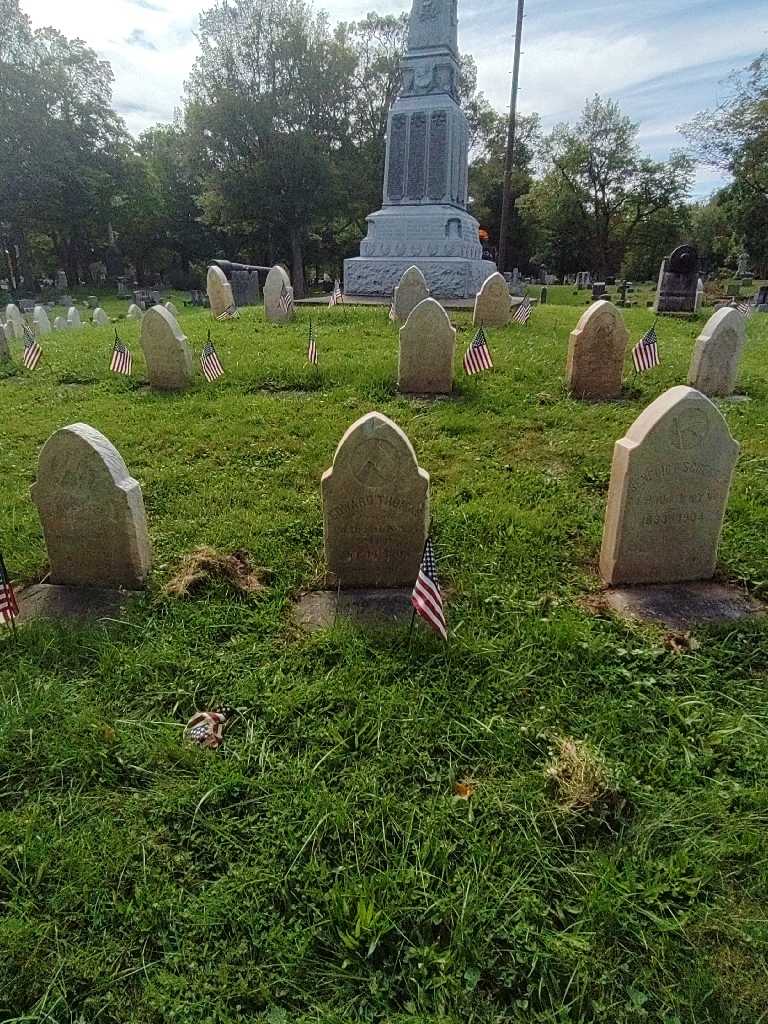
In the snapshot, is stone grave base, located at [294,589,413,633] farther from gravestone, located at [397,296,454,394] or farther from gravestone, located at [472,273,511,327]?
gravestone, located at [472,273,511,327]

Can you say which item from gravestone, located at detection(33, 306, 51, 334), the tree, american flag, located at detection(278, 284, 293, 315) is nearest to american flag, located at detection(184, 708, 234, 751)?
american flag, located at detection(278, 284, 293, 315)

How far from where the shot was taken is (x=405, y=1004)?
1.73m

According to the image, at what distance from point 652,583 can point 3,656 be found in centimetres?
376

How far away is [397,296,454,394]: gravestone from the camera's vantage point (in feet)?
22.9

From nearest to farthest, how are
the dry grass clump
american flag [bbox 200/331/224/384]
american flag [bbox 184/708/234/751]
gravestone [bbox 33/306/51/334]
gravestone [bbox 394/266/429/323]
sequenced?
american flag [bbox 184/708/234/751] < the dry grass clump < american flag [bbox 200/331/224/384] < gravestone [bbox 394/266/429/323] < gravestone [bbox 33/306/51/334]

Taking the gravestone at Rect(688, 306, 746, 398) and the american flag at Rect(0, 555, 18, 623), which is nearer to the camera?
the american flag at Rect(0, 555, 18, 623)

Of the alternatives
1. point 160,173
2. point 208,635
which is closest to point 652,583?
point 208,635

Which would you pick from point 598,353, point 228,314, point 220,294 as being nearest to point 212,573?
point 598,353

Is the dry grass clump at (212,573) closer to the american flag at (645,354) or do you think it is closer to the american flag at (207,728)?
the american flag at (207,728)

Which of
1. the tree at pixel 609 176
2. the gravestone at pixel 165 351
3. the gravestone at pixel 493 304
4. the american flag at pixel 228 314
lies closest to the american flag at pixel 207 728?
the gravestone at pixel 165 351

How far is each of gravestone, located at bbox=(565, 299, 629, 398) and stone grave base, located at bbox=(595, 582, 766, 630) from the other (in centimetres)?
413

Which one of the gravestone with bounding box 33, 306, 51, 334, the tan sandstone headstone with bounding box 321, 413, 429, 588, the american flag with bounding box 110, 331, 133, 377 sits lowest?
the tan sandstone headstone with bounding box 321, 413, 429, 588

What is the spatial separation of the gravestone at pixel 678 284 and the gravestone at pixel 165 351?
514 inches

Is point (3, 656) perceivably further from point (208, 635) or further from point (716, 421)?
point (716, 421)
